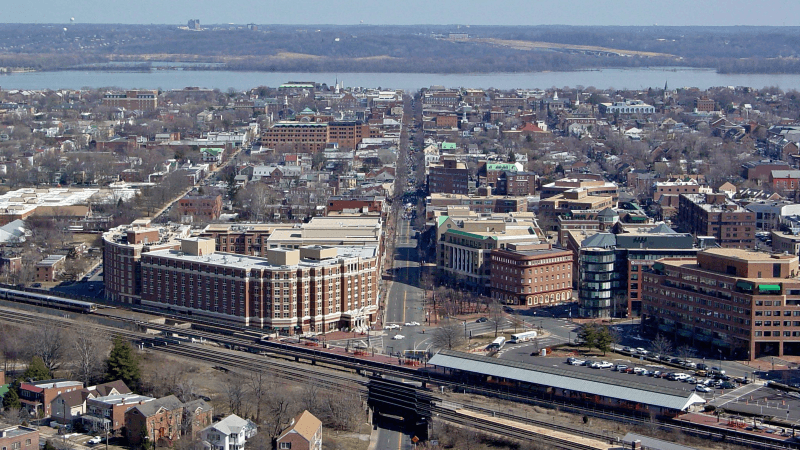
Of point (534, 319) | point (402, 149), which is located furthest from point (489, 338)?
point (402, 149)

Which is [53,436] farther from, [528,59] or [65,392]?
[528,59]

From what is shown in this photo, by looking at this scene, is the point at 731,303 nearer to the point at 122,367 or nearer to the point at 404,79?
the point at 122,367

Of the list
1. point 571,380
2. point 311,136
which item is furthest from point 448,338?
point 311,136

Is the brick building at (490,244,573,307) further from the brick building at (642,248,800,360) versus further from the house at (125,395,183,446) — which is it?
the house at (125,395,183,446)

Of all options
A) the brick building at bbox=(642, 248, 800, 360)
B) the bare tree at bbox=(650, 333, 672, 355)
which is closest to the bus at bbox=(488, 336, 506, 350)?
the bare tree at bbox=(650, 333, 672, 355)

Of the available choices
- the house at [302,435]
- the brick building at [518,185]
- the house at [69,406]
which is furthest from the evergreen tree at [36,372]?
the brick building at [518,185]
